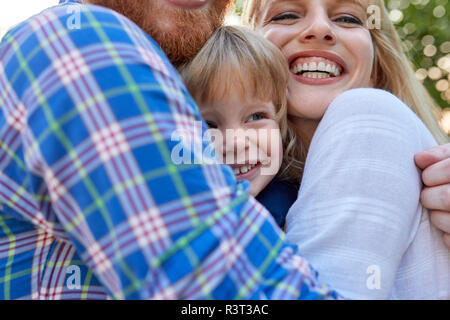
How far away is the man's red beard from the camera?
164 centimetres

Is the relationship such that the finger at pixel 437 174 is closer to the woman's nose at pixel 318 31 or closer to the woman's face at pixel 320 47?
the woman's face at pixel 320 47

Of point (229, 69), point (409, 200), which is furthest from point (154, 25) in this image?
→ point (409, 200)

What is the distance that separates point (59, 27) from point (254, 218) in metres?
0.56

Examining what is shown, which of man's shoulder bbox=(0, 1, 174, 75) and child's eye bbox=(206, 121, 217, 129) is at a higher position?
man's shoulder bbox=(0, 1, 174, 75)

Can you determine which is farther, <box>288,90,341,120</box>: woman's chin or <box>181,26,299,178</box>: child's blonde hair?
<box>288,90,341,120</box>: woman's chin

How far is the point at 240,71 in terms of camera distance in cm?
180

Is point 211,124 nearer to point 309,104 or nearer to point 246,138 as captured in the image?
point 246,138

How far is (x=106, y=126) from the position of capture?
0.94 metres

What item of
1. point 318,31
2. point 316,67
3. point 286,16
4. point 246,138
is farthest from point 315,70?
point 246,138

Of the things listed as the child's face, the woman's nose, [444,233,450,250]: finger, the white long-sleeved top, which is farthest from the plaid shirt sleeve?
the woman's nose

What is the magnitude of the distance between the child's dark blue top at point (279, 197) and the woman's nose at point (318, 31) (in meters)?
0.63

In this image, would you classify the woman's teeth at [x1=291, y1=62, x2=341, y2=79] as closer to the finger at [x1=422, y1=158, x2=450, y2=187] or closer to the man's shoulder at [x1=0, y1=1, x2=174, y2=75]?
the finger at [x1=422, y1=158, x2=450, y2=187]

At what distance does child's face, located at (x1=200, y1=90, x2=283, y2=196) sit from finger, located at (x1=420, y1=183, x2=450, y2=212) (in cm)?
60
